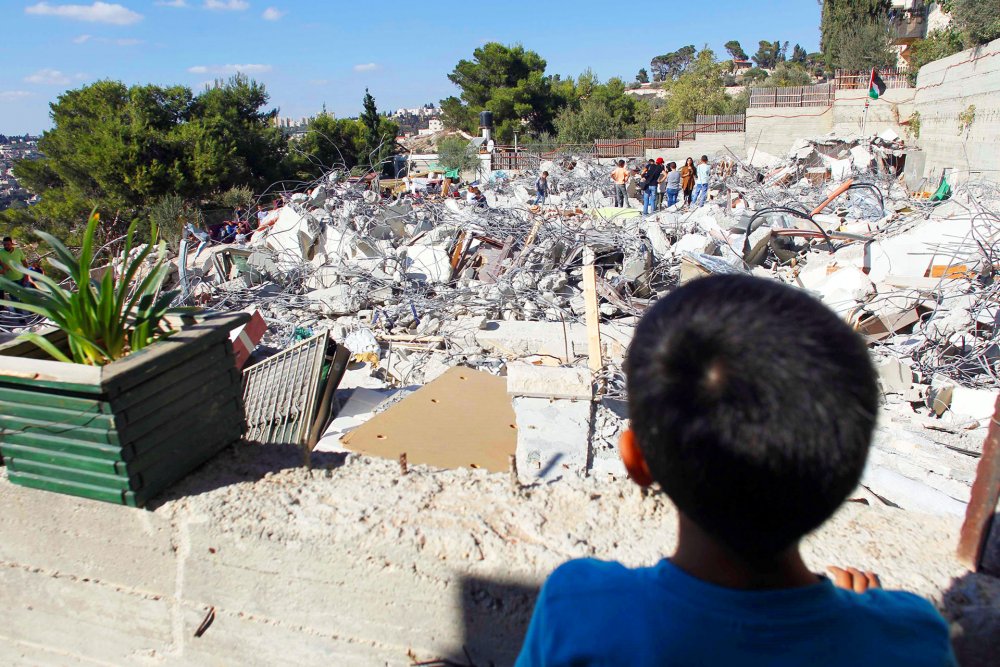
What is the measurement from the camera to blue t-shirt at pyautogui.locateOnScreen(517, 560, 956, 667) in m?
0.71

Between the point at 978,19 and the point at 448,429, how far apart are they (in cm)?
2253

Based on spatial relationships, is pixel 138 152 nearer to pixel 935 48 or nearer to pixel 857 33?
pixel 935 48

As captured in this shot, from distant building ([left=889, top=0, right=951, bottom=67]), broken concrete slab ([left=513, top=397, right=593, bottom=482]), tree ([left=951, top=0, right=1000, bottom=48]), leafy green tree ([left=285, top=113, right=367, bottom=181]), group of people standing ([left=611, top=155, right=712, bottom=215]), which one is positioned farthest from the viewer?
distant building ([left=889, top=0, right=951, bottom=67])

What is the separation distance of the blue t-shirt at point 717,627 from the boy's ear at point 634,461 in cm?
11

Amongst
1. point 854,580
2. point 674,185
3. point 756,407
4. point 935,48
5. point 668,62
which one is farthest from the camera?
point 668,62

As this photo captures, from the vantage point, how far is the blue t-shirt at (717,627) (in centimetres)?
71

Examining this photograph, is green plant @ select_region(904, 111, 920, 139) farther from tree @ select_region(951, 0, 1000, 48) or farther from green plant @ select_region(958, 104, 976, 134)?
green plant @ select_region(958, 104, 976, 134)

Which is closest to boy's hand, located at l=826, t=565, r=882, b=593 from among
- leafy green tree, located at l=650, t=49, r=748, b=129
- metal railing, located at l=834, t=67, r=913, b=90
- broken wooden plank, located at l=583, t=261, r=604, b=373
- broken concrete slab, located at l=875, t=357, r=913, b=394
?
broken wooden plank, located at l=583, t=261, r=604, b=373

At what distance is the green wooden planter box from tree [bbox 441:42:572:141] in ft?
134

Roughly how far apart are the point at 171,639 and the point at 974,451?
469 centimetres

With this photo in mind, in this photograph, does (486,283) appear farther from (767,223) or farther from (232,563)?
(232,563)

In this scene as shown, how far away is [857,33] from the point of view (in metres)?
36.9

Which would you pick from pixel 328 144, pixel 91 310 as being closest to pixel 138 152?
pixel 328 144

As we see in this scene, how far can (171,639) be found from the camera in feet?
5.57
